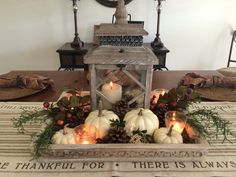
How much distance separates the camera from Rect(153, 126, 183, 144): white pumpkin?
0.76 metres

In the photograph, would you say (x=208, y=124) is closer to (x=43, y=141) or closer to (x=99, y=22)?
(x=43, y=141)

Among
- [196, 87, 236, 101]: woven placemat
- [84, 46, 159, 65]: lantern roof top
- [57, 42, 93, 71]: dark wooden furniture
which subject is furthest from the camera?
[57, 42, 93, 71]: dark wooden furniture

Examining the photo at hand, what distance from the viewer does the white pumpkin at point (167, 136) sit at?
0.76m

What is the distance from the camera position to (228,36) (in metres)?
2.98

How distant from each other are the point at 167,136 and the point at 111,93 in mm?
256

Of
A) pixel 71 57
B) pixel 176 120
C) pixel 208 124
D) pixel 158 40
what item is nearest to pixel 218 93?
pixel 208 124

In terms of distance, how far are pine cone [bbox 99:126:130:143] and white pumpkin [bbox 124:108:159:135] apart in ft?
0.08

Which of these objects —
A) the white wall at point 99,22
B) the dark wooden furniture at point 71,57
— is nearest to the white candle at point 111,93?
the dark wooden furniture at point 71,57

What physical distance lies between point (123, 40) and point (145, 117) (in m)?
0.28

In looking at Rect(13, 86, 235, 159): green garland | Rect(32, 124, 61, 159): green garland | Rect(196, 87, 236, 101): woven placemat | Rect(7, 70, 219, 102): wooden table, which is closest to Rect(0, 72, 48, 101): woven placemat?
Rect(7, 70, 219, 102): wooden table

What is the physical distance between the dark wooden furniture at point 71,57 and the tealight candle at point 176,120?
6.03 ft

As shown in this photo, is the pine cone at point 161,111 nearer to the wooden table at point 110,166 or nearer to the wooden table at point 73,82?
the wooden table at point 110,166

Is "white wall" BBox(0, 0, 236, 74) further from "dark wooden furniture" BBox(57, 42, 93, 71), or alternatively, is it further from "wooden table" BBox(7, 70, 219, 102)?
"wooden table" BBox(7, 70, 219, 102)

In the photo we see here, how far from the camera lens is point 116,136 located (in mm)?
768
